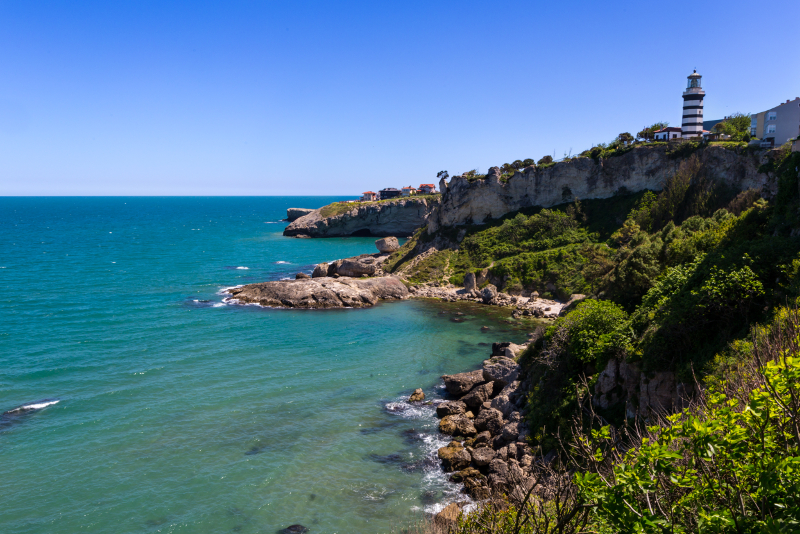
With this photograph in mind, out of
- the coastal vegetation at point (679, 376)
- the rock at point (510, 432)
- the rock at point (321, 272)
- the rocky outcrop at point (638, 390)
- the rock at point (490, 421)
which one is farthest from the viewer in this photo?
the rock at point (321, 272)

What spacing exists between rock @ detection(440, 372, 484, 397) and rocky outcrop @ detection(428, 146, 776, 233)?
4350 centimetres

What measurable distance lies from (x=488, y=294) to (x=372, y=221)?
253ft

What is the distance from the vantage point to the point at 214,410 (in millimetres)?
29516

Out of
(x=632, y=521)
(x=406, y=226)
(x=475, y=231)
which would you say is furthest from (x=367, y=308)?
(x=406, y=226)

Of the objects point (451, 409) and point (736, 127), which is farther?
point (736, 127)

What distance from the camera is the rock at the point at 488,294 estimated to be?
189ft

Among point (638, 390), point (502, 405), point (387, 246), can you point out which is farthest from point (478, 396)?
point (387, 246)

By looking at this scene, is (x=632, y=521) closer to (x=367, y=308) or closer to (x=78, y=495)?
(x=78, y=495)

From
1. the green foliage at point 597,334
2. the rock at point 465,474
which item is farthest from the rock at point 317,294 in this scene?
the rock at point 465,474

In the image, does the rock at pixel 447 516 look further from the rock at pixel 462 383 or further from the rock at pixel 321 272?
the rock at pixel 321 272

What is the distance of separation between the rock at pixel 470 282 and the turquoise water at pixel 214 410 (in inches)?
241

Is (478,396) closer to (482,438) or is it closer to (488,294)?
(482,438)

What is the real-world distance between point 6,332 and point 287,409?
3037cm

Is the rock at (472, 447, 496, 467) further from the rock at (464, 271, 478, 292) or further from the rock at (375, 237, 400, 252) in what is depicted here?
the rock at (375, 237, 400, 252)
